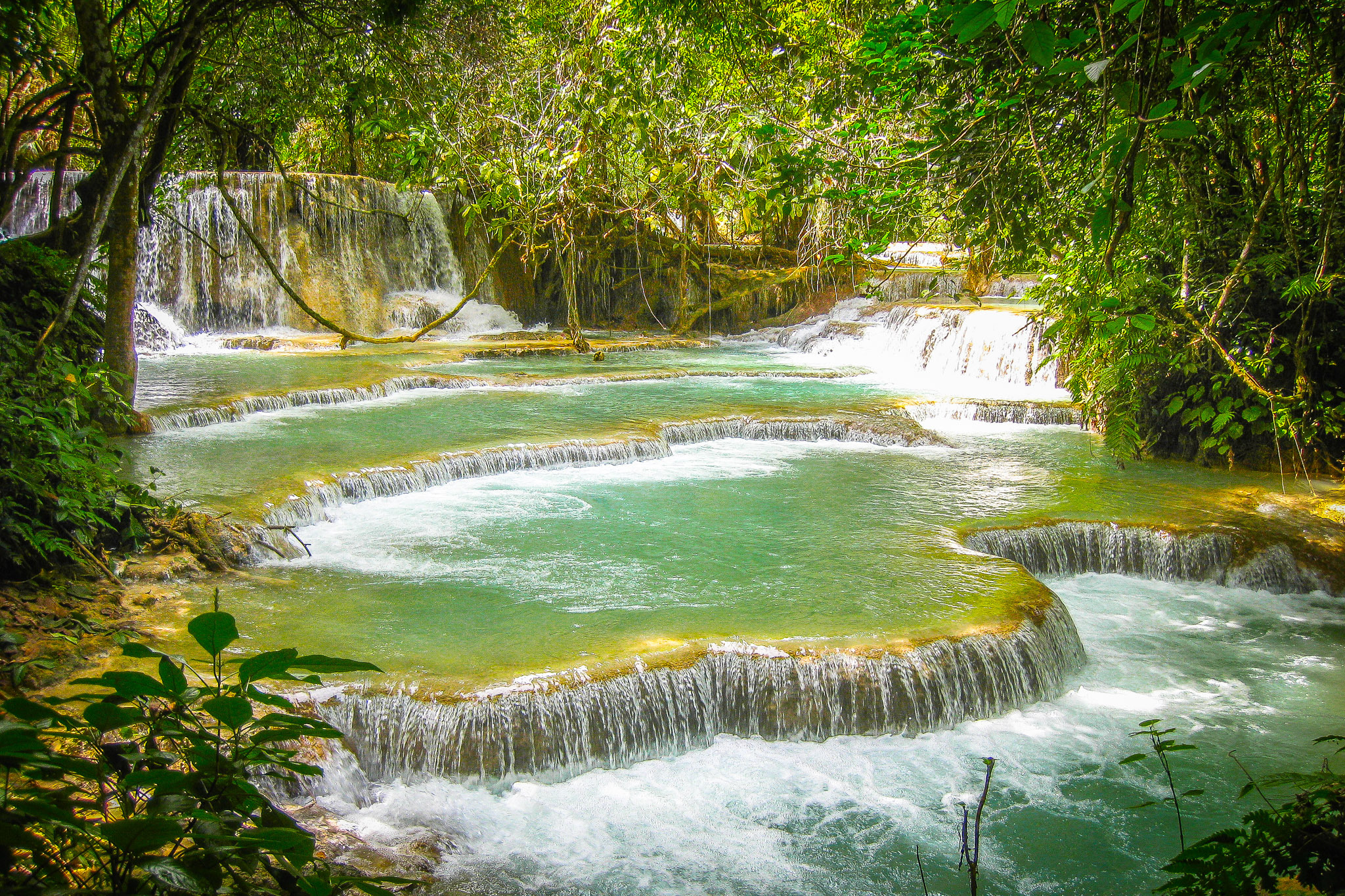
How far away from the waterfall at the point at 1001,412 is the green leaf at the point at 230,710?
10.1 metres

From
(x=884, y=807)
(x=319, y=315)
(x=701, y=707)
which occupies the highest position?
(x=319, y=315)

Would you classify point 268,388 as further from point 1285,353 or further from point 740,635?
point 1285,353

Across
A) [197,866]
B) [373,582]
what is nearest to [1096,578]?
[373,582]

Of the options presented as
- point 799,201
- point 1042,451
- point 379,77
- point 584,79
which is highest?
point 584,79

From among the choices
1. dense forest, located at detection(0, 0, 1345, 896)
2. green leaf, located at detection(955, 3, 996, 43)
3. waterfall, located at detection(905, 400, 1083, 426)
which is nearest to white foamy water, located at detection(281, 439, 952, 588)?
dense forest, located at detection(0, 0, 1345, 896)

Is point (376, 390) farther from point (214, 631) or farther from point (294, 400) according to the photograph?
point (214, 631)

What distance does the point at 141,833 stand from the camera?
1.19 m

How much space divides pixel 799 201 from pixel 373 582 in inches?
132

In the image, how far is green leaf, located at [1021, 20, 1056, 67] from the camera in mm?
1591

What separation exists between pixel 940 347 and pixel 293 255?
11.9 meters

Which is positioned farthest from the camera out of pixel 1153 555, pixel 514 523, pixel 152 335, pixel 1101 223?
Result: pixel 152 335

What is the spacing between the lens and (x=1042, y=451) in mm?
9070

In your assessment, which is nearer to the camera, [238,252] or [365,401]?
[365,401]

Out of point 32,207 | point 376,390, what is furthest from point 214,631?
point 32,207
